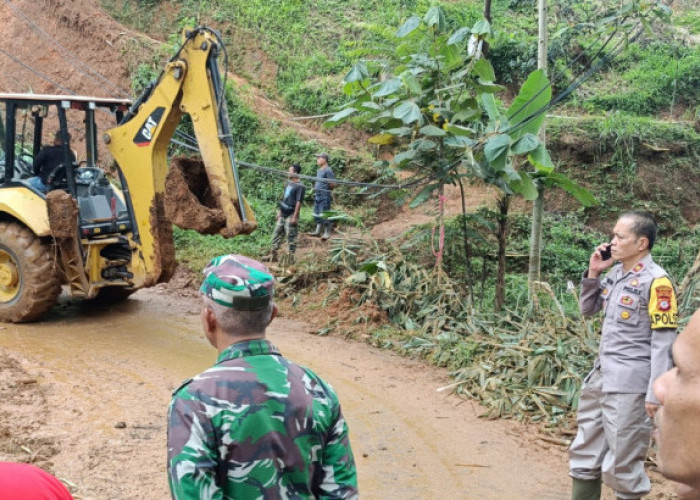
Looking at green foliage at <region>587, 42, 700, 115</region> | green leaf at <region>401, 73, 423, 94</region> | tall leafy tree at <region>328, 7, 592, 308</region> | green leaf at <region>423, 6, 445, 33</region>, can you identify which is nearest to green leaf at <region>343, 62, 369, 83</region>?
tall leafy tree at <region>328, 7, 592, 308</region>

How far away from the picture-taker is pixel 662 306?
4.29 metres

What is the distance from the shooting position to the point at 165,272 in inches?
329

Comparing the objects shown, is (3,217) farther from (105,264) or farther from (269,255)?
(269,255)

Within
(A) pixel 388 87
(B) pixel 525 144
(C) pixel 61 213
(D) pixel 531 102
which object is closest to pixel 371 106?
(A) pixel 388 87

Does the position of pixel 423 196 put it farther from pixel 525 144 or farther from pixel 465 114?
pixel 525 144

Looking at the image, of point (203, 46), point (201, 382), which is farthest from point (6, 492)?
point (203, 46)

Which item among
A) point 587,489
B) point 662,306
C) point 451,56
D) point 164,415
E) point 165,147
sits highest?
point 451,56

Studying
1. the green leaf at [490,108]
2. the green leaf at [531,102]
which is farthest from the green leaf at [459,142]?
the green leaf at [531,102]

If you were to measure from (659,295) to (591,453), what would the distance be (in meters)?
1.08

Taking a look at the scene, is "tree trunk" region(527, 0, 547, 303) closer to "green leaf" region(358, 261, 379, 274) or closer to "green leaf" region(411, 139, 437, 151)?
"green leaf" region(411, 139, 437, 151)

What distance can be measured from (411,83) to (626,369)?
5.10m

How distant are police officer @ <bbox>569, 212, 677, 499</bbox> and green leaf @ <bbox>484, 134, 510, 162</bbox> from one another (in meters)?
3.31

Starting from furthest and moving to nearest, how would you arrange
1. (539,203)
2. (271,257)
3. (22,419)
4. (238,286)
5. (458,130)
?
(271,257) → (539,203) → (458,130) → (22,419) → (238,286)

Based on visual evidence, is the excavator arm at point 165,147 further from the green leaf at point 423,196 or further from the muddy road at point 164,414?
the green leaf at point 423,196
